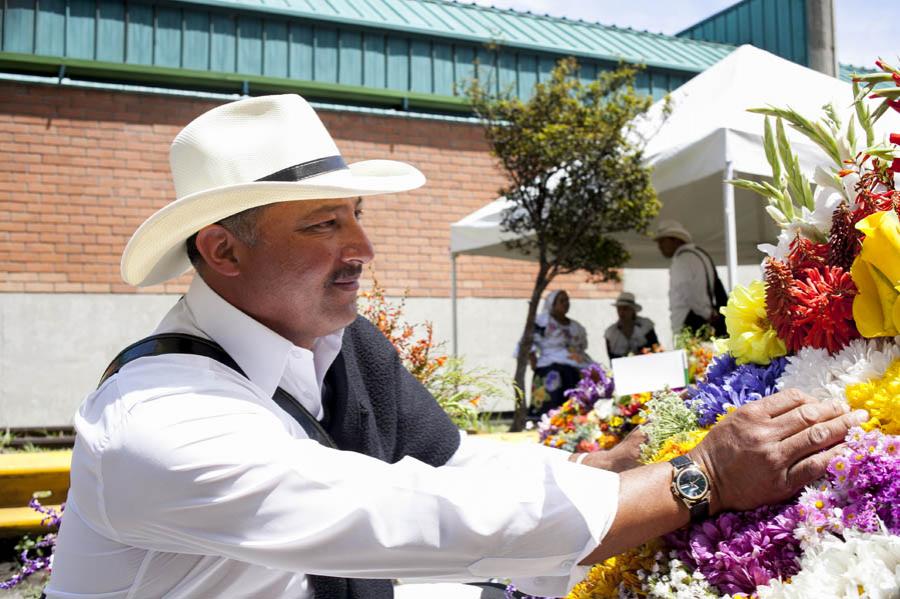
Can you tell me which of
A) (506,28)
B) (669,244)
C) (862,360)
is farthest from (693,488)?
(506,28)

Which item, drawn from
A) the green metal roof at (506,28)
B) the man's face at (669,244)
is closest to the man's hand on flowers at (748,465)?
the man's face at (669,244)

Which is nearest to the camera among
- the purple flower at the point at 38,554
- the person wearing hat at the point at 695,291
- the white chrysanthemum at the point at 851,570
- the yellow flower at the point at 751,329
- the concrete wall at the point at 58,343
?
the white chrysanthemum at the point at 851,570

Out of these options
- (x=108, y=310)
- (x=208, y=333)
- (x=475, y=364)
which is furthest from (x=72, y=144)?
(x=208, y=333)

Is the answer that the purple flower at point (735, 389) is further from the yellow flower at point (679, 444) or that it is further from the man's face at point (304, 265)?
the man's face at point (304, 265)

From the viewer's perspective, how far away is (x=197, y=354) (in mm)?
1623

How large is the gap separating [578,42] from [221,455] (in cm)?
1330

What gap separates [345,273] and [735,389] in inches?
33.4

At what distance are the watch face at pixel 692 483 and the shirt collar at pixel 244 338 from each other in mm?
870

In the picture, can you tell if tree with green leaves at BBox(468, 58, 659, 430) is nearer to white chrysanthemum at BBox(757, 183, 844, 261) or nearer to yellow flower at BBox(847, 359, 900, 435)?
white chrysanthemum at BBox(757, 183, 844, 261)

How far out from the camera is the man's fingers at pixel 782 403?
4.33ft

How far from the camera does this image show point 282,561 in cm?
128

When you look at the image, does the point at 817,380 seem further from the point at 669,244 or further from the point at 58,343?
the point at 58,343

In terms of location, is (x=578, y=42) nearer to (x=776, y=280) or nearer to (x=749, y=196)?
(x=749, y=196)

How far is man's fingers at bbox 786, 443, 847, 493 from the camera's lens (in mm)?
1244
